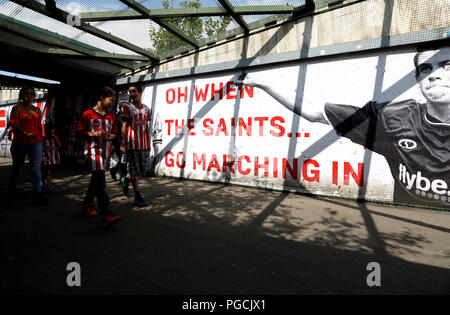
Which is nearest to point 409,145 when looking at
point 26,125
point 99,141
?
point 99,141

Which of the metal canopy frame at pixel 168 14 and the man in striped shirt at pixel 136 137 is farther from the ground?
the metal canopy frame at pixel 168 14

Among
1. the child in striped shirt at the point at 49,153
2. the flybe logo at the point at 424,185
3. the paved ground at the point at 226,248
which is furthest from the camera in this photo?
the child in striped shirt at the point at 49,153

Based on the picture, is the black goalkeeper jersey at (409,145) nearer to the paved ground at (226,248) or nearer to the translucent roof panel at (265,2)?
the paved ground at (226,248)

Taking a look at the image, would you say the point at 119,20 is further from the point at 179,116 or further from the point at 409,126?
the point at 409,126

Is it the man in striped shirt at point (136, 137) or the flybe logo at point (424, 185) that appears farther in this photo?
the flybe logo at point (424, 185)

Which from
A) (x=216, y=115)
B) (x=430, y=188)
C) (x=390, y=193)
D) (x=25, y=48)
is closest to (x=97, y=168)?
(x=216, y=115)

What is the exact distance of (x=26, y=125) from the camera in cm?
383

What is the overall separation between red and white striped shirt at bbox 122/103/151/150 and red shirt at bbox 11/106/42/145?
155 cm

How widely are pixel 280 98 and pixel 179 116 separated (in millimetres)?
2952

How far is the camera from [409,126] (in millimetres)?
4129

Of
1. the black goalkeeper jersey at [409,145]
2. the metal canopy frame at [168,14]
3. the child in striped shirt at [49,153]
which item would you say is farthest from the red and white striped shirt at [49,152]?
the black goalkeeper jersey at [409,145]

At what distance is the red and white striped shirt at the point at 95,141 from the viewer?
112 inches

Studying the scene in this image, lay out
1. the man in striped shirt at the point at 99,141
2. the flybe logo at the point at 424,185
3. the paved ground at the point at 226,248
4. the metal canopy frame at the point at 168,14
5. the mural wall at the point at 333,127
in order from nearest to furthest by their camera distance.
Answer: the paved ground at the point at 226,248
the man in striped shirt at the point at 99,141
the flybe logo at the point at 424,185
the mural wall at the point at 333,127
the metal canopy frame at the point at 168,14

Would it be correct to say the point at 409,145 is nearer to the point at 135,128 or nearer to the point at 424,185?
the point at 424,185
